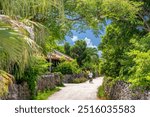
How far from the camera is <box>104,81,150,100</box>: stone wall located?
17.1m

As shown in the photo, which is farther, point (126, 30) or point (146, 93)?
point (126, 30)

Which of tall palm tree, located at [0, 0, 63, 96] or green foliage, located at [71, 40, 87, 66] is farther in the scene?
green foliage, located at [71, 40, 87, 66]

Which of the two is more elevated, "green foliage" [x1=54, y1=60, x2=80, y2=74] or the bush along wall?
the bush along wall

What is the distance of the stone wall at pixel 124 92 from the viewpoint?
17070 millimetres

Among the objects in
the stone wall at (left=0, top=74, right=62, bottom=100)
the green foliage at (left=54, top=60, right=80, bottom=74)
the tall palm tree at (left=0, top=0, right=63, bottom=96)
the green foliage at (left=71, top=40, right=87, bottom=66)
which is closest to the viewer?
the tall palm tree at (left=0, top=0, right=63, bottom=96)

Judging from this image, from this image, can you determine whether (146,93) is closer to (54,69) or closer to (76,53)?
(54,69)

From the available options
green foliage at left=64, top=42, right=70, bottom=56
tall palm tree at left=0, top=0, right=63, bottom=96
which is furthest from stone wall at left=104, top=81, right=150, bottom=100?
green foliage at left=64, top=42, right=70, bottom=56

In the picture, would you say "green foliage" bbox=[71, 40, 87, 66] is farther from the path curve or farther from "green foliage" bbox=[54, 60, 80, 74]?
the path curve

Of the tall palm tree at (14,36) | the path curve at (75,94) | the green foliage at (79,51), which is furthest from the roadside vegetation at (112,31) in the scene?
the green foliage at (79,51)

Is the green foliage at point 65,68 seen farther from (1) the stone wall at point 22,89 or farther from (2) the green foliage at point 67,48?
(2) the green foliage at point 67,48

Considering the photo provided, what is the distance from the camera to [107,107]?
6.43 meters

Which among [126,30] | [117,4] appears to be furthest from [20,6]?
[126,30]

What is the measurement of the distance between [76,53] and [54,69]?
29.9 meters

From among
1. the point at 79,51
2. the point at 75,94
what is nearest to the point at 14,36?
the point at 75,94
